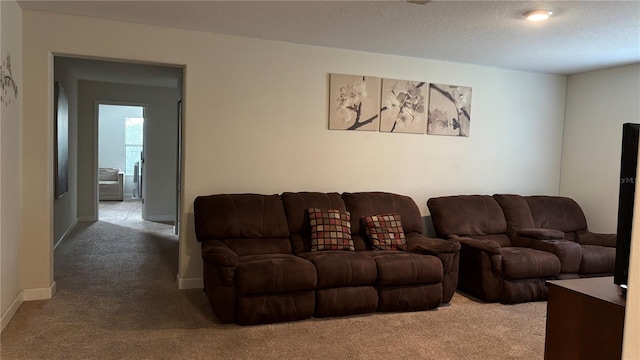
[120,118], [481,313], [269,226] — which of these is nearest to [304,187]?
[269,226]

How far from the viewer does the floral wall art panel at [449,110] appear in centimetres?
502

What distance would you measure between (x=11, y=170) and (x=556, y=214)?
518 centimetres

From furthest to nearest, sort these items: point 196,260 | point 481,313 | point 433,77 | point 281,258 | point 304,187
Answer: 1. point 433,77
2. point 304,187
3. point 196,260
4. point 481,313
5. point 281,258

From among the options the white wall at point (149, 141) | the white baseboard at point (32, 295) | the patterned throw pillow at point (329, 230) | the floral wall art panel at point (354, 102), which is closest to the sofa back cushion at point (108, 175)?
the white wall at point (149, 141)

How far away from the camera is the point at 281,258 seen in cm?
355

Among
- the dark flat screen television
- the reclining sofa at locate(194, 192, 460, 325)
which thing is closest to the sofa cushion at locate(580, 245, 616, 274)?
the reclining sofa at locate(194, 192, 460, 325)

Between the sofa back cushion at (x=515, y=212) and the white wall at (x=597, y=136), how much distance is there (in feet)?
3.06

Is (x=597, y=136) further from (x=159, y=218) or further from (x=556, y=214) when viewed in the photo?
→ (x=159, y=218)

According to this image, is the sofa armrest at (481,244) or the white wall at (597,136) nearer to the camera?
the sofa armrest at (481,244)

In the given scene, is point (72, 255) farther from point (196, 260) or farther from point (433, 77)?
point (433, 77)

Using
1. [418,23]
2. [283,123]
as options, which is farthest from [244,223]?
[418,23]

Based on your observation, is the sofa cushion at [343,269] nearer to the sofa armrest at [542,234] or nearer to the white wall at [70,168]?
the sofa armrest at [542,234]

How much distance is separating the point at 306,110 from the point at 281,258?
1.64 m

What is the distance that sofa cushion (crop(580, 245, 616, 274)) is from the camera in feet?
14.3
